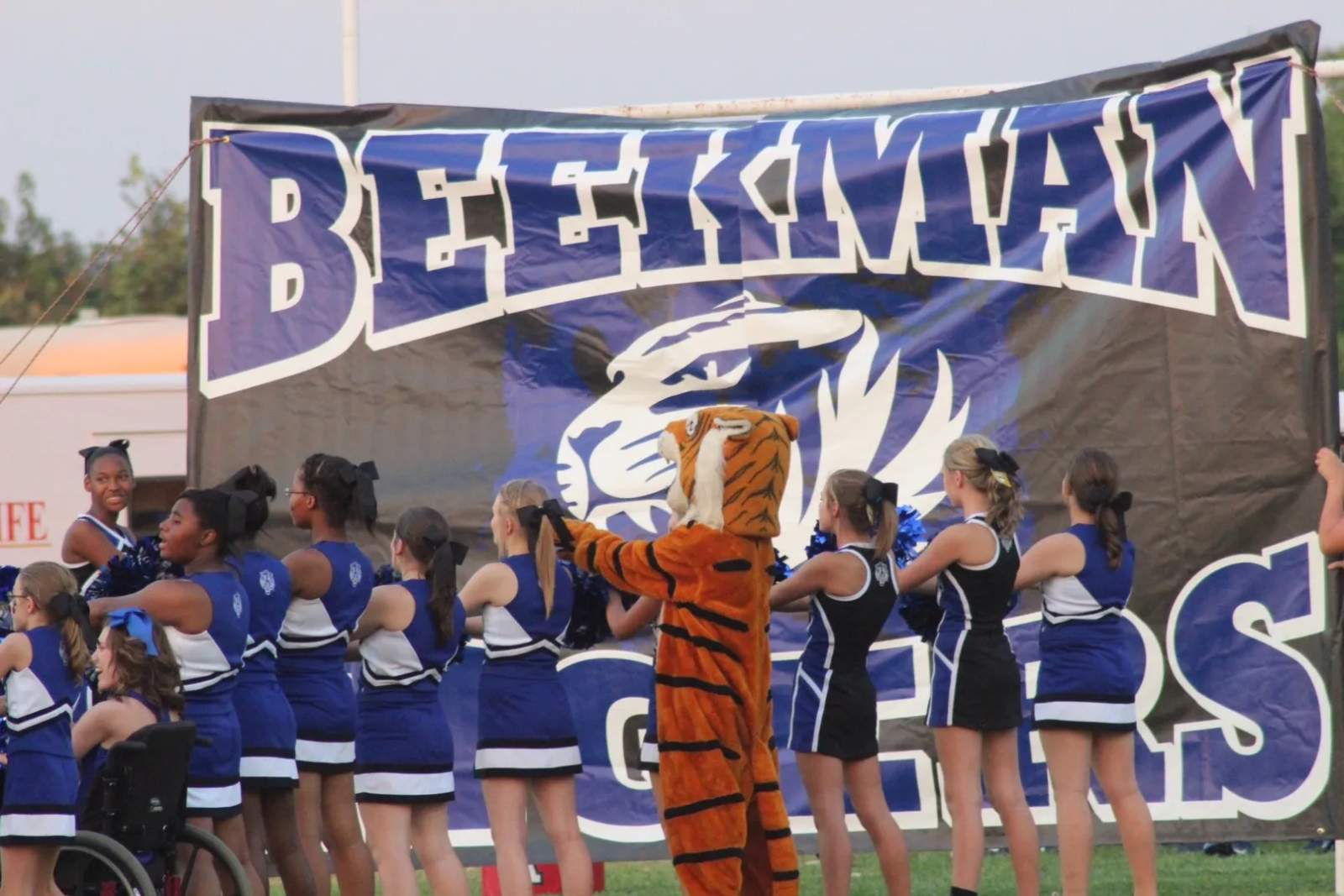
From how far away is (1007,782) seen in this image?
5867 mm

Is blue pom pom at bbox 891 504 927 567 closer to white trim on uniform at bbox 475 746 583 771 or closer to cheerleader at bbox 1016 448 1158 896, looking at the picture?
cheerleader at bbox 1016 448 1158 896

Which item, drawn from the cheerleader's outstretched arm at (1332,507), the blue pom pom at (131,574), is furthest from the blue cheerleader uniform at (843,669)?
the blue pom pom at (131,574)

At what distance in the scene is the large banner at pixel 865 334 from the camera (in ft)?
21.1

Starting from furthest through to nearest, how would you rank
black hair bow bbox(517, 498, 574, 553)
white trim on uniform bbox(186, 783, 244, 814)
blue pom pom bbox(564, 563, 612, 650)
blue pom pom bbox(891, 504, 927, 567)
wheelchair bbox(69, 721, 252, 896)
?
blue pom pom bbox(891, 504, 927, 567), blue pom pom bbox(564, 563, 612, 650), white trim on uniform bbox(186, 783, 244, 814), wheelchair bbox(69, 721, 252, 896), black hair bow bbox(517, 498, 574, 553)

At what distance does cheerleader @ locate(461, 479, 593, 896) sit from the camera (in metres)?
5.67

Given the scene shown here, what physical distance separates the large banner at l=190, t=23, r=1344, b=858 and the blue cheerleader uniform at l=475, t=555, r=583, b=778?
0.81 m

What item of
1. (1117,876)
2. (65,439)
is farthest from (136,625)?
(65,439)

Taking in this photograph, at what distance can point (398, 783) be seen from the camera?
5.50 m

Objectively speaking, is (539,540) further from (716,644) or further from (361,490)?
(716,644)

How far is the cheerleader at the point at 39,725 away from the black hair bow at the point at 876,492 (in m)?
2.57

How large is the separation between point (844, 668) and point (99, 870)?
2.52 metres

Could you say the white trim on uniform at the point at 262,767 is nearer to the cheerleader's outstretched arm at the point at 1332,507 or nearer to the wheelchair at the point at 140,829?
the wheelchair at the point at 140,829

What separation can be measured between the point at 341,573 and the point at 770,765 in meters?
1.74

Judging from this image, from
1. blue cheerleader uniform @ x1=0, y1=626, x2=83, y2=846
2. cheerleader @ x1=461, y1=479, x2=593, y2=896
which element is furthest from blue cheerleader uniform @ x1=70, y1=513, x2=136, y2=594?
cheerleader @ x1=461, y1=479, x2=593, y2=896
